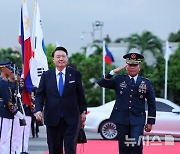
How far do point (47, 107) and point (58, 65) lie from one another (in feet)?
1.97

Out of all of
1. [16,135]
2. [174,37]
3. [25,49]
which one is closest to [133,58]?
[16,135]

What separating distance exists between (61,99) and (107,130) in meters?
9.43

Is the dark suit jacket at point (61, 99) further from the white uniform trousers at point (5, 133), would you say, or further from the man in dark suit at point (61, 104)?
the white uniform trousers at point (5, 133)

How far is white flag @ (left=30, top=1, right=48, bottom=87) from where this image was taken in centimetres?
1021

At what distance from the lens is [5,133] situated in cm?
925

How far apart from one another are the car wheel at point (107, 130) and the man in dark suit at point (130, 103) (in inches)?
341

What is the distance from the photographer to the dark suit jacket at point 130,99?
731cm

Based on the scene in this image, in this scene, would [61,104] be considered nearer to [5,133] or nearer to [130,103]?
[130,103]

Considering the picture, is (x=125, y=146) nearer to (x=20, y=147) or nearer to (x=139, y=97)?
(x=139, y=97)

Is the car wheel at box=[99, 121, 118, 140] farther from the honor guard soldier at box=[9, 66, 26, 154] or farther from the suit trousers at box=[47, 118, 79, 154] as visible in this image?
the suit trousers at box=[47, 118, 79, 154]

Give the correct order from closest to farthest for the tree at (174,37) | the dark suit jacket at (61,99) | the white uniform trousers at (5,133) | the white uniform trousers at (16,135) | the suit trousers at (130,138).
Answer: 1. the dark suit jacket at (61,99)
2. the suit trousers at (130,138)
3. the white uniform trousers at (5,133)
4. the white uniform trousers at (16,135)
5. the tree at (174,37)

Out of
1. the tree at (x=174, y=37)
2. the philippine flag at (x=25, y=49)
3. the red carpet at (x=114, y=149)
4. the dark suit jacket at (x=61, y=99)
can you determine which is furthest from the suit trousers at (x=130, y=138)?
the tree at (x=174, y=37)

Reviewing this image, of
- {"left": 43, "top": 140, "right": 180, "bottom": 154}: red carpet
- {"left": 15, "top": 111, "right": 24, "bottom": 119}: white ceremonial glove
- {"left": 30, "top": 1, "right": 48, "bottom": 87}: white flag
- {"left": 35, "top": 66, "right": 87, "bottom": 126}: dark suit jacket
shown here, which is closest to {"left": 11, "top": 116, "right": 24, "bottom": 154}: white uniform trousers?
{"left": 15, "top": 111, "right": 24, "bottom": 119}: white ceremonial glove

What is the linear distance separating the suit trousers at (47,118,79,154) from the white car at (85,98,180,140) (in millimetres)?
8911
